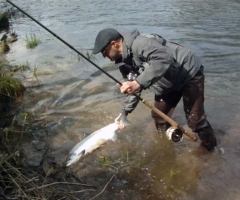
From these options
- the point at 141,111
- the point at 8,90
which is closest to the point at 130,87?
the point at 141,111

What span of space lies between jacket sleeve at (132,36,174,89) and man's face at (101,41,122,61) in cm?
26

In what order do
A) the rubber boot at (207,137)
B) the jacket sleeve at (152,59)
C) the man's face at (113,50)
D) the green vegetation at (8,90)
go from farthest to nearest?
the green vegetation at (8,90) < the rubber boot at (207,137) < the man's face at (113,50) < the jacket sleeve at (152,59)

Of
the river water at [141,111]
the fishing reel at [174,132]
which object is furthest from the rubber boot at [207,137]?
the fishing reel at [174,132]

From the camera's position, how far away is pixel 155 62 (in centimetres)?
354

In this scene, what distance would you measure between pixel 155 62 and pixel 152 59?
0.05 m

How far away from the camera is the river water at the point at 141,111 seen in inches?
174

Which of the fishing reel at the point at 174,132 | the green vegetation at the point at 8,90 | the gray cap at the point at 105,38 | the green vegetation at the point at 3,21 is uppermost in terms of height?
the gray cap at the point at 105,38

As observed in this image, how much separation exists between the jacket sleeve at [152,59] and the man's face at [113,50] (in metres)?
0.26

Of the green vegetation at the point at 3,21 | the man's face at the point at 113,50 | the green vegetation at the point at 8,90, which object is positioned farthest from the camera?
the green vegetation at the point at 3,21

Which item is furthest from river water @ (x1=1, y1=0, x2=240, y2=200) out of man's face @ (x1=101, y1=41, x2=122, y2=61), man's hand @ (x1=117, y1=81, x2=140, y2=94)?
man's face @ (x1=101, y1=41, x2=122, y2=61)

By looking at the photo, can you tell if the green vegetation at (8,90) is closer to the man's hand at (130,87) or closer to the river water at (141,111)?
the river water at (141,111)

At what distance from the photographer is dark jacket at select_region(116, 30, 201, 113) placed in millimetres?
3549

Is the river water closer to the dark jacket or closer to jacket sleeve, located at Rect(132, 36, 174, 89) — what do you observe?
the dark jacket

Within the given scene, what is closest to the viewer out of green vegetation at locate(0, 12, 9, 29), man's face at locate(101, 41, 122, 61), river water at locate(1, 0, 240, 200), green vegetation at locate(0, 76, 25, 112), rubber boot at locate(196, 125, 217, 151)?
man's face at locate(101, 41, 122, 61)
